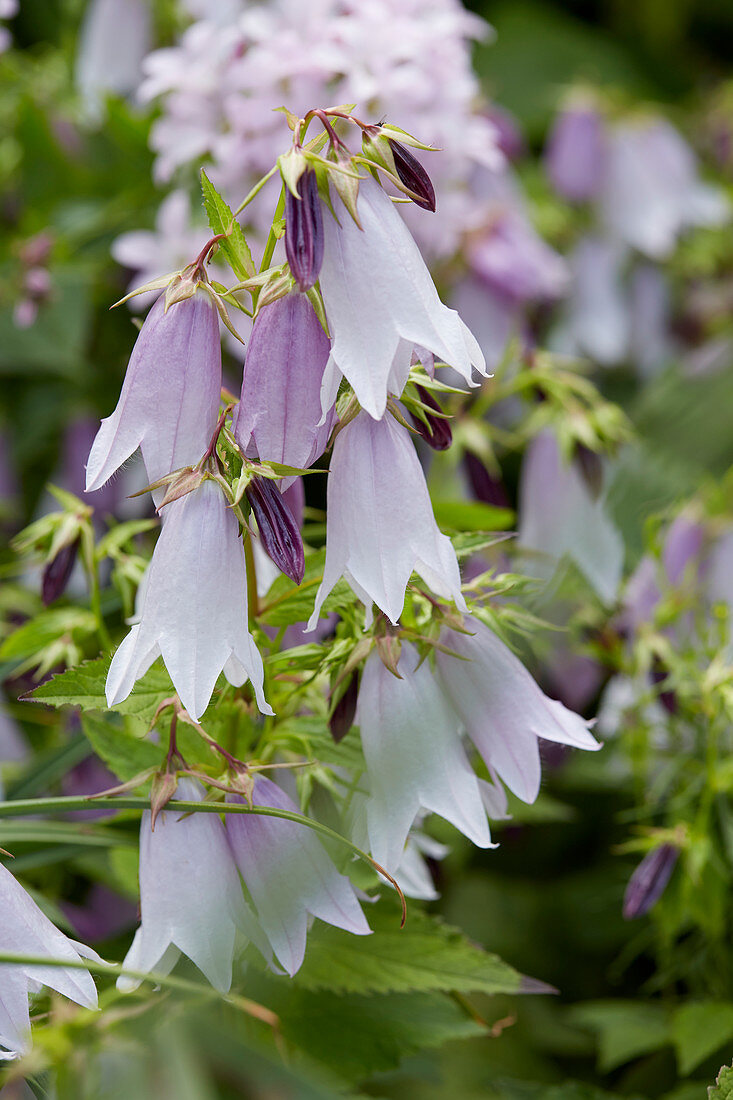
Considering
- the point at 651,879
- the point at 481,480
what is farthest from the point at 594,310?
the point at 651,879

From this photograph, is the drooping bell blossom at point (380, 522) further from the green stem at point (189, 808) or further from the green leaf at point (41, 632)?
the green leaf at point (41, 632)

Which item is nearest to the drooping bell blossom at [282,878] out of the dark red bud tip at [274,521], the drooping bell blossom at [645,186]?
the dark red bud tip at [274,521]

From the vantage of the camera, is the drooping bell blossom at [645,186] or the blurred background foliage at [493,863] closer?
the blurred background foliage at [493,863]

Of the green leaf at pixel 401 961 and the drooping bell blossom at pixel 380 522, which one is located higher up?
the drooping bell blossom at pixel 380 522

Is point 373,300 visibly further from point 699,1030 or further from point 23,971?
point 699,1030

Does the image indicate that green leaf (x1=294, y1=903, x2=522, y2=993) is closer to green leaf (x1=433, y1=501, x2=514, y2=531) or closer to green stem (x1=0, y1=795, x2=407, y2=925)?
green stem (x1=0, y1=795, x2=407, y2=925)

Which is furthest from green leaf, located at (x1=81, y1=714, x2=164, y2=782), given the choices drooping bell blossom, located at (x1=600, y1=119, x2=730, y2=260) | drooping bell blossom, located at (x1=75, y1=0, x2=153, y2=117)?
drooping bell blossom, located at (x1=600, y1=119, x2=730, y2=260)

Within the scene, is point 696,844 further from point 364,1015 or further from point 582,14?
point 582,14
